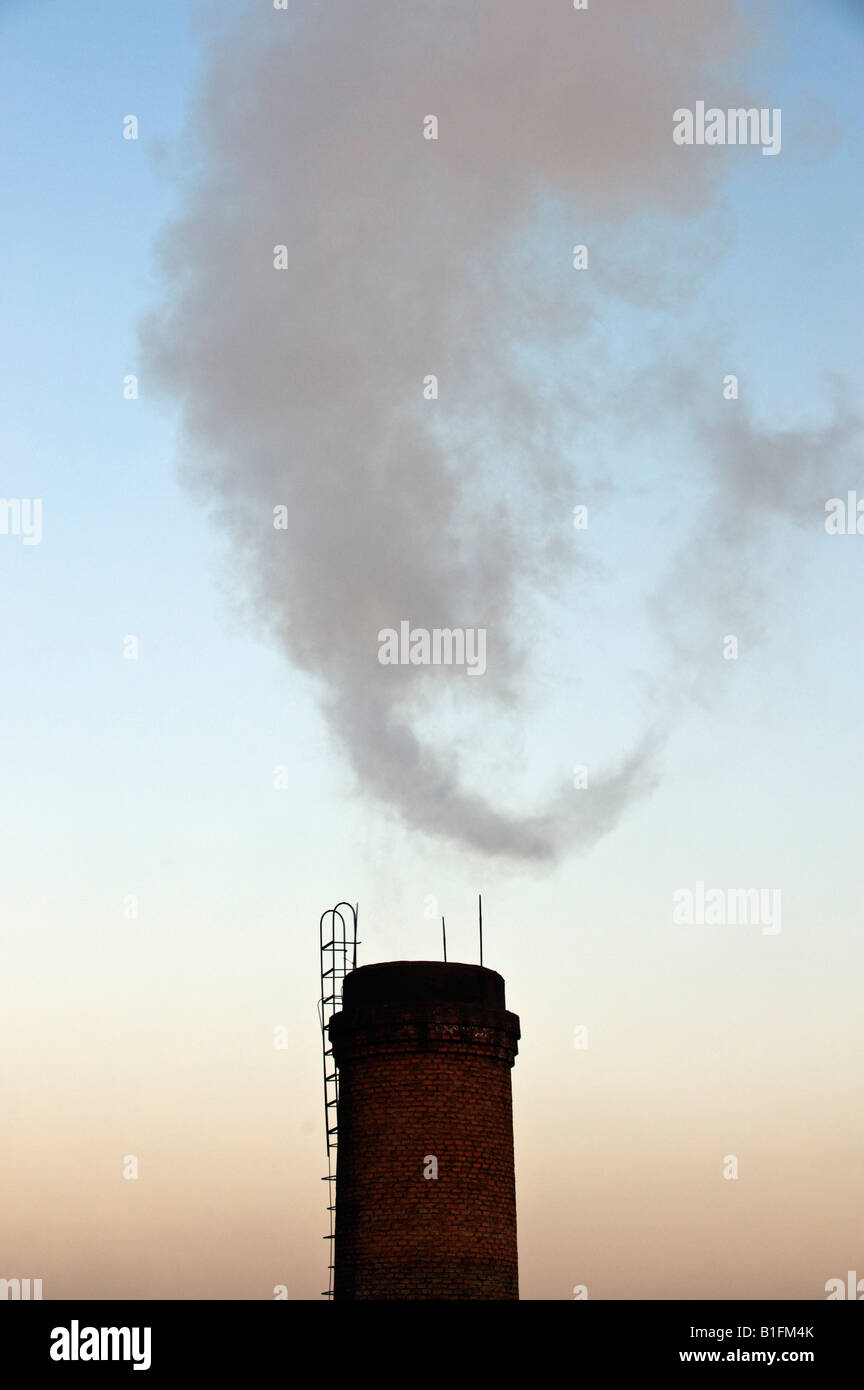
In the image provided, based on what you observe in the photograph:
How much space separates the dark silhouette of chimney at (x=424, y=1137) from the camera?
2694cm

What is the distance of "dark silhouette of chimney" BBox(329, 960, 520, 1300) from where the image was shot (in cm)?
2694

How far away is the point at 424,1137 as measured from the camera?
27.3 meters
